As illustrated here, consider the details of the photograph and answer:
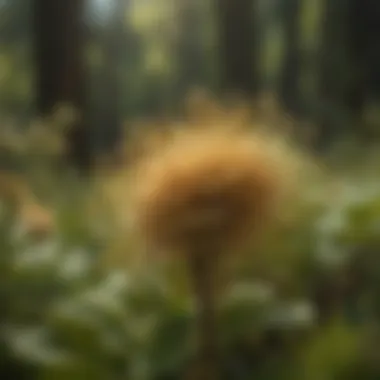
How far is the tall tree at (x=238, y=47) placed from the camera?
1382mm

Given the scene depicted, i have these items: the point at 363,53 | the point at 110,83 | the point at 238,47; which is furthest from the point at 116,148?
the point at 363,53

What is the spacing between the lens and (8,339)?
4.53ft

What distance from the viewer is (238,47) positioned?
1.39 m

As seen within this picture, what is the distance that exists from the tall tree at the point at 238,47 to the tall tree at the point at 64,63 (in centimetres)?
18

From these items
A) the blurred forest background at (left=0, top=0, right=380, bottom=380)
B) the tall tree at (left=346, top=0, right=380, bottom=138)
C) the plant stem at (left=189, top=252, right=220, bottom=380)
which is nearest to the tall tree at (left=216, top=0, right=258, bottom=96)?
the blurred forest background at (left=0, top=0, right=380, bottom=380)

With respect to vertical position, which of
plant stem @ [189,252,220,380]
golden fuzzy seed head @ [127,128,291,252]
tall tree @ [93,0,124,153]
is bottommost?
plant stem @ [189,252,220,380]

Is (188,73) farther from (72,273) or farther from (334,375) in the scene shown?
(334,375)

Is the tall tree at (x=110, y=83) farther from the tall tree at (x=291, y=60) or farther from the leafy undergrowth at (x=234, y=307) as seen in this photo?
the tall tree at (x=291, y=60)

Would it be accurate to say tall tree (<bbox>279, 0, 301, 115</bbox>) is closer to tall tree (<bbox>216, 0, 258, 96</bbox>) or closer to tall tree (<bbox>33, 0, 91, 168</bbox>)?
tall tree (<bbox>216, 0, 258, 96</bbox>)

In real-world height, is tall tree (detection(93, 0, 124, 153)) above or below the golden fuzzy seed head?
above

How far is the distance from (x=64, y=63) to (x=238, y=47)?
228 millimetres

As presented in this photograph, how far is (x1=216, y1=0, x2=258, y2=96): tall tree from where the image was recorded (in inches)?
54.4

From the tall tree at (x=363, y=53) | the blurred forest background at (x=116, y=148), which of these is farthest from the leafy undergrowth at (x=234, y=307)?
the tall tree at (x=363, y=53)

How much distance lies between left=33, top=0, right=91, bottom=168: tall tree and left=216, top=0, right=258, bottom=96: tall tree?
18 cm
